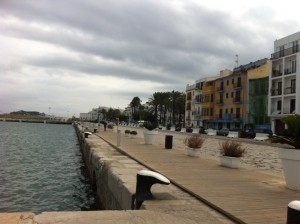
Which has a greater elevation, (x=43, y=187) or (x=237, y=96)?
(x=237, y=96)

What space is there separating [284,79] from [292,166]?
49613 millimetres

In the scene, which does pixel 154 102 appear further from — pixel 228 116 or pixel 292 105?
pixel 292 105

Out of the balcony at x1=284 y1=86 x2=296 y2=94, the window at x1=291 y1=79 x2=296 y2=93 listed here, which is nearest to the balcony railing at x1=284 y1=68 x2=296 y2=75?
the window at x1=291 y1=79 x2=296 y2=93

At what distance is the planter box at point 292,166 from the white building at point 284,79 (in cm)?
4391

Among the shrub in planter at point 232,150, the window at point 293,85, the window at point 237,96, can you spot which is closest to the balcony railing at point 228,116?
the window at point 237,96

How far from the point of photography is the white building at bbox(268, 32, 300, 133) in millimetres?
52375

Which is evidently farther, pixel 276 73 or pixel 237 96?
pixel 237 96

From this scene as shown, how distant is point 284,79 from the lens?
54781 millimetres

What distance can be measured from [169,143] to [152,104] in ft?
310

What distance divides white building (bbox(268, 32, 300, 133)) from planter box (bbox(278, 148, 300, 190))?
4391 centimetres

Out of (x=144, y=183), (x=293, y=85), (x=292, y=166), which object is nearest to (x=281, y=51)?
(x=293, y=85)

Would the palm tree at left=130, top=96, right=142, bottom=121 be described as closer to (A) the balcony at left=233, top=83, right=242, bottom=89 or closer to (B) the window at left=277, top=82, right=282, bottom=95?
(A) the balcony at left=233, top=83, right=242, bottom=89

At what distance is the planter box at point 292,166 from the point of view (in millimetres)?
8484

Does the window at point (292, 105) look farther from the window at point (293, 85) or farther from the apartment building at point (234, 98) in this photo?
the apartment building at point (234, 98)
